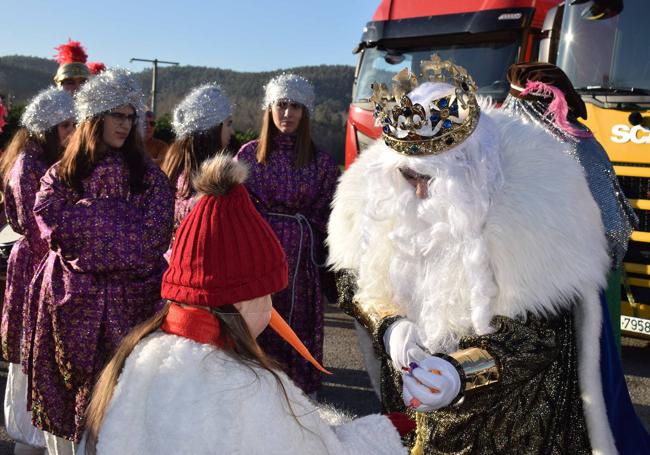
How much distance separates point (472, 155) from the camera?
2.23m

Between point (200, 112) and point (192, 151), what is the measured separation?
267 mm

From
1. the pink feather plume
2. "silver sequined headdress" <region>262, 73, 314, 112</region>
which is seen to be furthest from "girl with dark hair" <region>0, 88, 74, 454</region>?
the pink feather plume

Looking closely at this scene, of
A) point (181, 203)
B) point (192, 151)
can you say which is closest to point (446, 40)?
point (192, 151)

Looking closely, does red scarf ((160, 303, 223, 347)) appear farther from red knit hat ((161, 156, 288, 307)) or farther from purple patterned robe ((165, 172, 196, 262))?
purple patterned robe ((165, 172, 196, 262))

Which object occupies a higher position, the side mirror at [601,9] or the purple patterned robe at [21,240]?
the side mirror at [601,9]

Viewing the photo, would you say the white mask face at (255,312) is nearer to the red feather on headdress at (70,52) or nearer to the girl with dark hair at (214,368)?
the girl with dark hair at (214,368)

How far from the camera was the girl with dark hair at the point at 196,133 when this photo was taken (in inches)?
174

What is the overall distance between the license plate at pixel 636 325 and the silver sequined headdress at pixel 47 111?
161 inches

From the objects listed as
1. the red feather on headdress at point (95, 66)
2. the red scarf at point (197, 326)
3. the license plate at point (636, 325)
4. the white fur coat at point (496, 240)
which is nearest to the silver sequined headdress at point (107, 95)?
the white fur coat at point (496, 240)

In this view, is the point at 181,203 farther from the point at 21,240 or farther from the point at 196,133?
the point at 21,240

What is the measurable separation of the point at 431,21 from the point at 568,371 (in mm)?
5121

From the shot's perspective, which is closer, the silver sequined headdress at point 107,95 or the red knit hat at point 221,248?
the red knit hat at point 221,248

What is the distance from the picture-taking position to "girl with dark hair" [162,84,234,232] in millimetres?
4426

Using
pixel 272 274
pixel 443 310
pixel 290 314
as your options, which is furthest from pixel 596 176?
pixel 290 314
